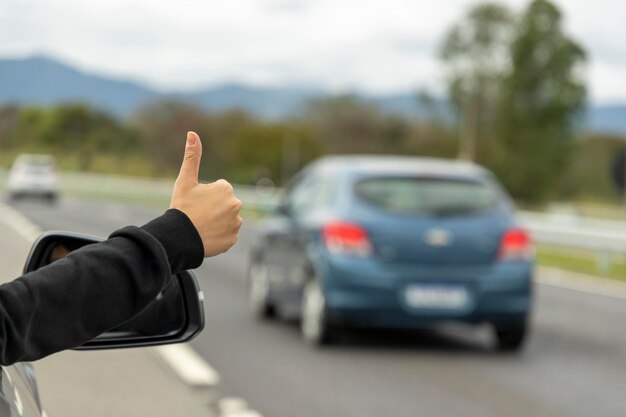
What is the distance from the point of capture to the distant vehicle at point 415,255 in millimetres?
10078

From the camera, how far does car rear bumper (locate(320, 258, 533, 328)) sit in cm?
1005

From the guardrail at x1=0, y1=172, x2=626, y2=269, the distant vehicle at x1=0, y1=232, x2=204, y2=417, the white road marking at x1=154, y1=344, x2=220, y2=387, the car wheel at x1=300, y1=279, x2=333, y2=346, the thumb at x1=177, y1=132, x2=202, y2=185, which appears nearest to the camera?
the thumb at x1=177, y1=132, x2=202, y2=185

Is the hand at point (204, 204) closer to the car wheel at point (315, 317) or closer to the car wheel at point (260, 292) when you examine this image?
the car wheel at point (315, 317)

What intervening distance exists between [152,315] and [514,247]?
7861 mm

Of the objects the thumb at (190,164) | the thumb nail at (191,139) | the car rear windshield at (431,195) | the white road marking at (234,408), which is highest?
the thumb nail at (191,139)

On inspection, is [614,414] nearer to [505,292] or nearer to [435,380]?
[435,380]

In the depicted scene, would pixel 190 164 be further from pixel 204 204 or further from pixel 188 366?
pixel 188 366

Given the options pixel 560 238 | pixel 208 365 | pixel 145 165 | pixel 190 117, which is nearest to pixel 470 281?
pixel 208 365

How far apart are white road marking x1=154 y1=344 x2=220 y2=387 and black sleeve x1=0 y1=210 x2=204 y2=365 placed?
5661mm

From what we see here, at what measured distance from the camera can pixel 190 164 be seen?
230 centimetres

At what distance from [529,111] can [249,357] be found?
3417 inches

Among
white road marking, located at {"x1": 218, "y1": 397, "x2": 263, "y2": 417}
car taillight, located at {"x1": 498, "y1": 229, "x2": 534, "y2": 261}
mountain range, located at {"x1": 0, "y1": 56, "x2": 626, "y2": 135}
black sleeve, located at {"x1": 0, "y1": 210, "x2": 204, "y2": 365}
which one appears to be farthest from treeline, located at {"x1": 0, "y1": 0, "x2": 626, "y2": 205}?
black sleeve, located at {"x1": 0, "y1": 210, "x2": 204, "y2": 365}

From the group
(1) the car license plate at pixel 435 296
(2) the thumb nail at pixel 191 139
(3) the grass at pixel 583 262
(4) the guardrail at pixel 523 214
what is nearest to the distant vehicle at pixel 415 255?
(1) the car license plate at pixel 435 296

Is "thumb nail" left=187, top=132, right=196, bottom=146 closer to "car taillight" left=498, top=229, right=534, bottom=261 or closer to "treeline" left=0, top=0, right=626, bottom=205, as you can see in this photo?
"car taillight" left=498, top=229, right=534, bottom=261
